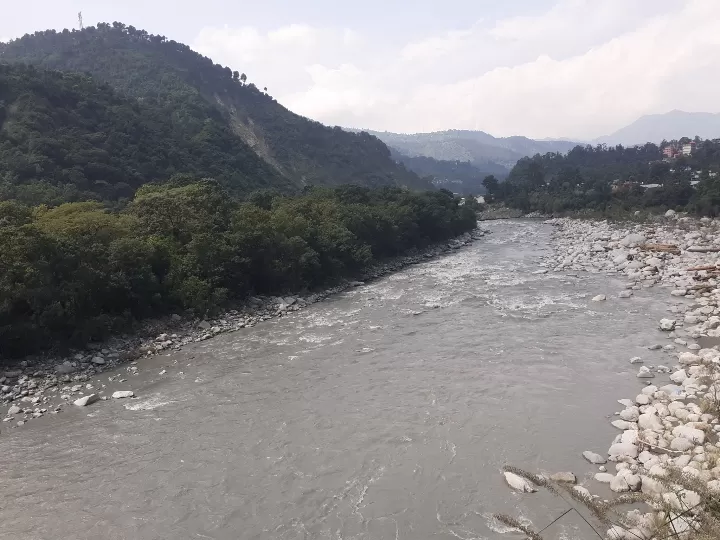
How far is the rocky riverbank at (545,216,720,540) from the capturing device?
6.10m

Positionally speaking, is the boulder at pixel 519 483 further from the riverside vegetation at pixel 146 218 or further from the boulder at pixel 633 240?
the boulder at pixel 633 240

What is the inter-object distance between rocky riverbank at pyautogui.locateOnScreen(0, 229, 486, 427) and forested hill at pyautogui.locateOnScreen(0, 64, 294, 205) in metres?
13.0

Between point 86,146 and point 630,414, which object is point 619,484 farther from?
point 86,146

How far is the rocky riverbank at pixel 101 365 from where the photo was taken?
37.1 feet

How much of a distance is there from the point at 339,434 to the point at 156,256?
1175cm

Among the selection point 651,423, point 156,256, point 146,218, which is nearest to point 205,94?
point 146,218

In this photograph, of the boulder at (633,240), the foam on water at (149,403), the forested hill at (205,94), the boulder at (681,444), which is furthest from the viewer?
the forested hill at (205,94)

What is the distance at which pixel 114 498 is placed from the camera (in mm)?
7668

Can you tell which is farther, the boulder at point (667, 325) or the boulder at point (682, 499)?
the boulder at point (667, 325)

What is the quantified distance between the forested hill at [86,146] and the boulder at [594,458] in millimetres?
25650

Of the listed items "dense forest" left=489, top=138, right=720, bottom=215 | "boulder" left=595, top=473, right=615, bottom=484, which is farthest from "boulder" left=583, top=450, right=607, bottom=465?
"dense forest" left=489, top=138, right=720, bottom=215

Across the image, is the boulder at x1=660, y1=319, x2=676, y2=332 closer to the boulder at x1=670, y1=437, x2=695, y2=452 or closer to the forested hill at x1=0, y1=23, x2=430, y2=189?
the boulder at x1=670, y1=437, x2=695, y2=452

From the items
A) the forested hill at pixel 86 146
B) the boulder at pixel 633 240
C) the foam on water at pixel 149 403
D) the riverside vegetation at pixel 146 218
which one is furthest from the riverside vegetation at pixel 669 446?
the forested hill at pixel 86 146

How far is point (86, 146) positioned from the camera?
34.1 m
